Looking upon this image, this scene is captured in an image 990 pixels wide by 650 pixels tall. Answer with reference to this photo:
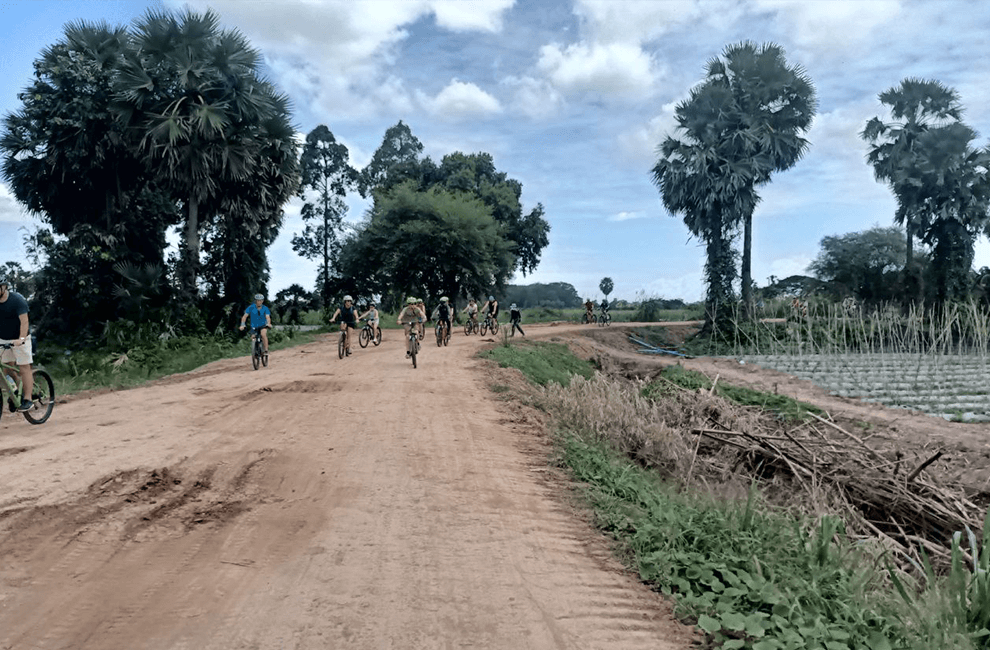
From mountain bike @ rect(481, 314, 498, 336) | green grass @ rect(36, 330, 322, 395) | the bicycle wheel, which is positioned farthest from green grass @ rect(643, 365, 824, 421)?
green grass @ rect(36, 330, 322, 395)

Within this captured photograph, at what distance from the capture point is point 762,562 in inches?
175

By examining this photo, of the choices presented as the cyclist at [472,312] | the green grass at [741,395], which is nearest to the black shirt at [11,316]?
the green grass at [741,395]

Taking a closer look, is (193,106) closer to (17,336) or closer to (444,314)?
(444,314)

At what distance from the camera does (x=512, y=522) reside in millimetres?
5578

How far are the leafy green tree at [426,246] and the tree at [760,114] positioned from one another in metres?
13.1

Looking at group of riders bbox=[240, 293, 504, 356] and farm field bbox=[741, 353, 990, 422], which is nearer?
group of riders bbox=[240, 293, 504, 356]

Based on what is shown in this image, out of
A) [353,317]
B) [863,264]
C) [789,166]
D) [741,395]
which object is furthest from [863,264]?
[353,317]

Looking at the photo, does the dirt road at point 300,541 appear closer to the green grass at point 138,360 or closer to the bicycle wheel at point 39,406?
the bicycle wheel at point 39,406

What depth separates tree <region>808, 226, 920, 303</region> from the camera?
39.8m

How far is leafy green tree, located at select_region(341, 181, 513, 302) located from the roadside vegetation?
28.0 m

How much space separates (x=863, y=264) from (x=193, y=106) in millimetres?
40655

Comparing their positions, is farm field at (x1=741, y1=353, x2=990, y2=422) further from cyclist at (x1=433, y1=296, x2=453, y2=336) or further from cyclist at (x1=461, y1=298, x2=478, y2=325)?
cyclist at (x1=433, y1=296, x2=453, y2=336)

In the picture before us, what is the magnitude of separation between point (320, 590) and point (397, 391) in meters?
7.38

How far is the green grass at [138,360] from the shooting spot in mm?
16641
